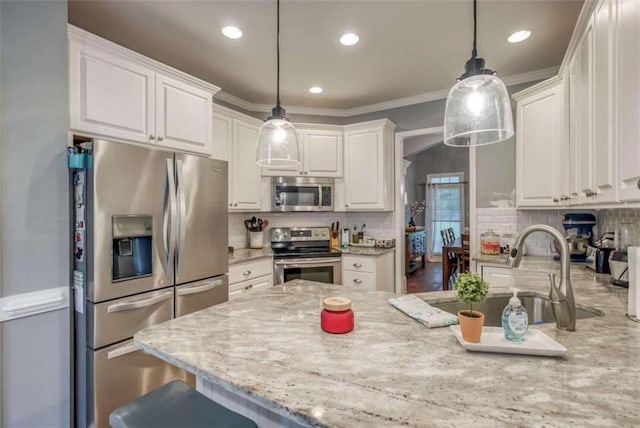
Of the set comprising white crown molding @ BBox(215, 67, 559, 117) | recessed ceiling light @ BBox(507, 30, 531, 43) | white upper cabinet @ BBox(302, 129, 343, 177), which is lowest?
white upper cabinet @ BBox(302, 129, 343, 177)

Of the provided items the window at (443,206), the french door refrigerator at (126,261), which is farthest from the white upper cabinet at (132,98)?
the window at (443,206)

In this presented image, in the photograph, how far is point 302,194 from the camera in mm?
3729

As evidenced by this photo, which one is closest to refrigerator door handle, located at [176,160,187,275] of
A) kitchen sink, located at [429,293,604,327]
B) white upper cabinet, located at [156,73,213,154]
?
white upper cabinet, located at [156,73,213,154]

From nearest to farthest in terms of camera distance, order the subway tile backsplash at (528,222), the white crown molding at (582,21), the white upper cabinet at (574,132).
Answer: the white crown molding at (582,21), the white upper cabinet at (574,132), the subway tile backsplash at (528,222)

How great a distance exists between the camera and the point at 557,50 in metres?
2.63

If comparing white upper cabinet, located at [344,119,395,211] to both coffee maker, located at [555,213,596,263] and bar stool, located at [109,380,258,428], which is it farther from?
bar stool, located at [109,380,258,428]

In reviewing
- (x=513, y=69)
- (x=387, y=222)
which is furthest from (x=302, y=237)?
(x=513, y=69)

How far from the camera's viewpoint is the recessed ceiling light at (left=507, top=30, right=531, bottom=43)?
93.4 inches

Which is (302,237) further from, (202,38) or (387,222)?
(202,38)

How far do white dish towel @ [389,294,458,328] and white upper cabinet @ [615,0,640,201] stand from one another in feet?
2.59

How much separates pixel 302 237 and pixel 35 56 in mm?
2857

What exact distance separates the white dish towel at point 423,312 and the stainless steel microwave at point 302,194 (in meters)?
2.29

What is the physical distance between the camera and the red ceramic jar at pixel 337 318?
1.15m

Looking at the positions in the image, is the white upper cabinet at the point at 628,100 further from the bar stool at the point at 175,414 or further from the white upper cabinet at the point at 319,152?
the white upper cabinet at the point at 319,152
